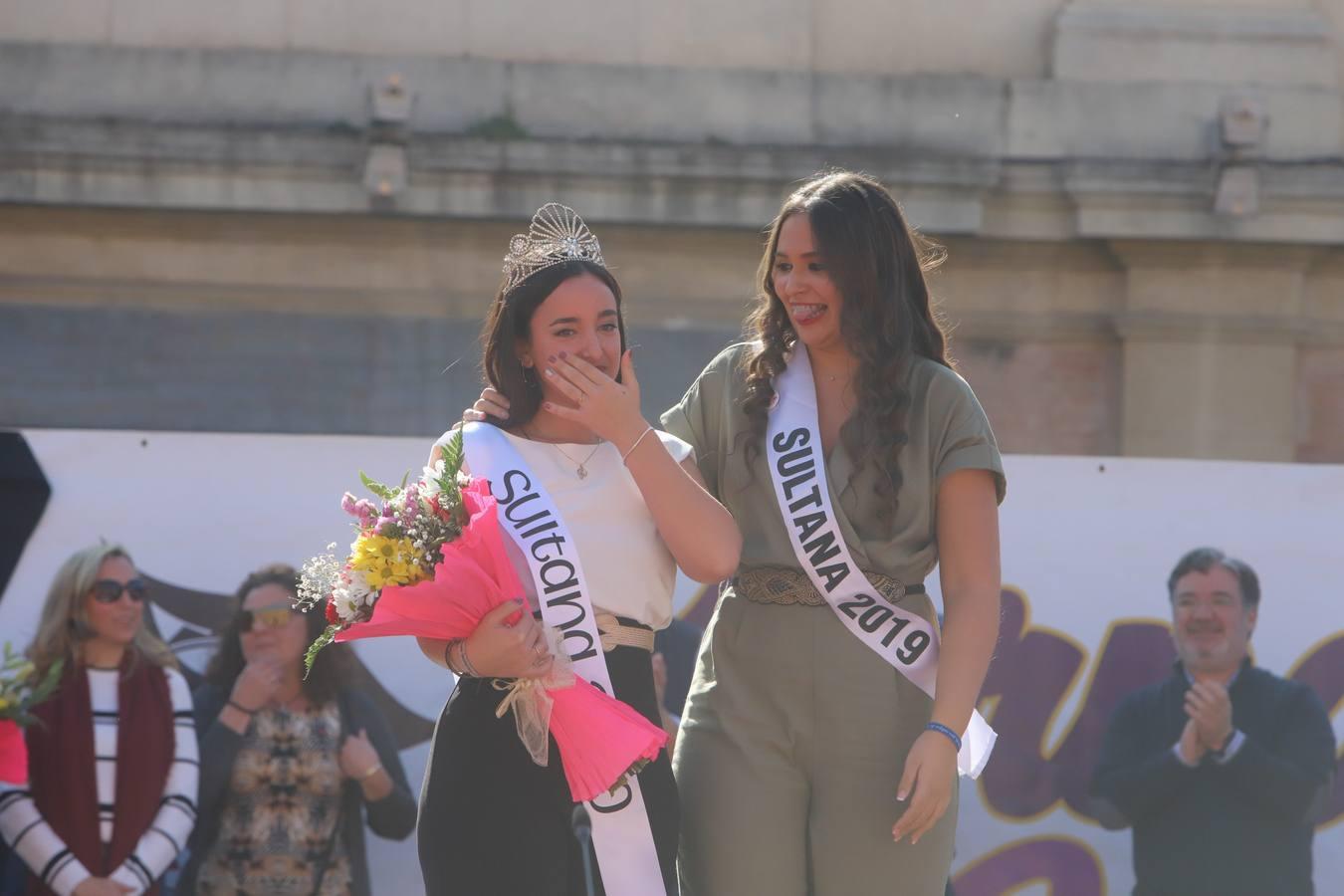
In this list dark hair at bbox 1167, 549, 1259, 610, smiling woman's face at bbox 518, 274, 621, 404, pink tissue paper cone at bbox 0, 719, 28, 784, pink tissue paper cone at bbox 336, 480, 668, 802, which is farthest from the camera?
dark hair at bbox 1167, 549, 1259, 610

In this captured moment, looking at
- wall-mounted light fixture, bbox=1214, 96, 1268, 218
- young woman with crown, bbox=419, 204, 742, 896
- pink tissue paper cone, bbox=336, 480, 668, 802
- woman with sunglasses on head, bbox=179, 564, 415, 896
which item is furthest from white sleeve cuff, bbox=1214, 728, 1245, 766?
wall-mounted light fixture, bbox=1214, 96, 1268, 218

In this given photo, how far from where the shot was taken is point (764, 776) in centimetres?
285

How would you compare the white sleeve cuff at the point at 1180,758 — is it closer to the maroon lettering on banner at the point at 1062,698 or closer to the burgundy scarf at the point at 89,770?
the maroon lettering on banner at the point at 1062,698

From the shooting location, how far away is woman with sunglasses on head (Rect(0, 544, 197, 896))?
4.60 m

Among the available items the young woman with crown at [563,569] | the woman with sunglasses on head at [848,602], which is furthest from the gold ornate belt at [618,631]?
the woman with sunglasses on head at [848,602]

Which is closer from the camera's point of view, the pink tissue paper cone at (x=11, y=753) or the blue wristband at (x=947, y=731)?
the blue wristband at (x=947, y=731)

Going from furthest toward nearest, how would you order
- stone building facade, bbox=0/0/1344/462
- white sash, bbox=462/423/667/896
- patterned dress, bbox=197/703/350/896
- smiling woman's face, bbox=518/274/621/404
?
stone building facade, bbox=0/0/1344/462
patterned dress, bbox=197/703/350/896
smiling woman's face, bbox=518/274/621/404
white sash, bbox=462/423/667/896

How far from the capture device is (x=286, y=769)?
4805mm

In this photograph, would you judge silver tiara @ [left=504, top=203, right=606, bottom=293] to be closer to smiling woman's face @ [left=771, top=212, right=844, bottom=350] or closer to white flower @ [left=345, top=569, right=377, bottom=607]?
smiling woman's face @ [left=771, top=212, right=844, bottom=350]

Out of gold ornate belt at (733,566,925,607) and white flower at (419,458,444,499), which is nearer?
white flower at (419,458,444,499)

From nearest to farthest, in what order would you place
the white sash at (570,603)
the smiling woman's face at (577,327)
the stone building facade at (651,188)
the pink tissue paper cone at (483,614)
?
1. the pink tissue paper cone at (483,614)
2. the white sash at (570,603)
3. the smiling woman's face at (577,327)
4. the stone building facade at (651,188)

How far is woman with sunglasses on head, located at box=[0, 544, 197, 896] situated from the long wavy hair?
2.41m

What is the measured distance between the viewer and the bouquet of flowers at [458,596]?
2654mm

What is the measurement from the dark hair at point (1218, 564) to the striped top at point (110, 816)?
2798mm
